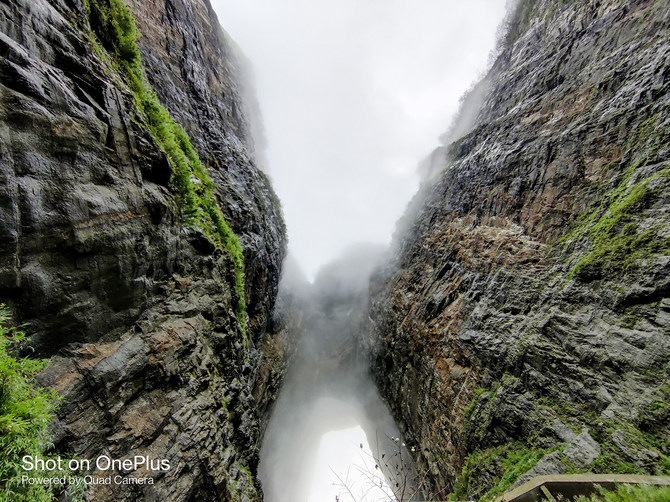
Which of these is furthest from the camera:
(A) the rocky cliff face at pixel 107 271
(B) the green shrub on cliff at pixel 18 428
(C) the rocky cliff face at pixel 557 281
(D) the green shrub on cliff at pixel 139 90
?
(D) the green shrub on cliff at pixel 139 90

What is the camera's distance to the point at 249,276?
13055 mm

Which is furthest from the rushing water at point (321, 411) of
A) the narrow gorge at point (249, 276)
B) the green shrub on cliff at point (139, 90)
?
the green shrub on cliff at point (139, 90)

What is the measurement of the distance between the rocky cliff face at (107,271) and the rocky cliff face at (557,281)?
8.35 m

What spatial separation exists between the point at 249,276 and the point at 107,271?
8.16 meters

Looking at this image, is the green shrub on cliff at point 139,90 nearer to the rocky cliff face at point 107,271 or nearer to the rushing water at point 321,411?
the rocky cliff face at point 107,271

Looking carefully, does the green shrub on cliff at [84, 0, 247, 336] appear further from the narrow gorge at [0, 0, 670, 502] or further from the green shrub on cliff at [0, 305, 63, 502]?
the green shrub on cliff at [0, 305, 63, 502]

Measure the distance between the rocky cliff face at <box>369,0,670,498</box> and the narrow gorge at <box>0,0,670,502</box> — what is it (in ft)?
0.23

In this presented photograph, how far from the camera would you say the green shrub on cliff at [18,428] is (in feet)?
9.46

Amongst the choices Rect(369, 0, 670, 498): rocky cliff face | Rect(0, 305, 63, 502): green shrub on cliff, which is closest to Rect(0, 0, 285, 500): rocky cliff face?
Rect(0, 305, 63, 502): green shrub on cliff

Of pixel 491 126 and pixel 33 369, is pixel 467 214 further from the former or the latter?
pixel 33 369

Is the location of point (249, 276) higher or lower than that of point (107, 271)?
lower

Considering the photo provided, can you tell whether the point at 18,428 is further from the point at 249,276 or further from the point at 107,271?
the point at 249,276

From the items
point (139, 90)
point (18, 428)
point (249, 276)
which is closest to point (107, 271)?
point (18, 428)

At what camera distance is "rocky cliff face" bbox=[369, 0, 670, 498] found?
6.18 meters
